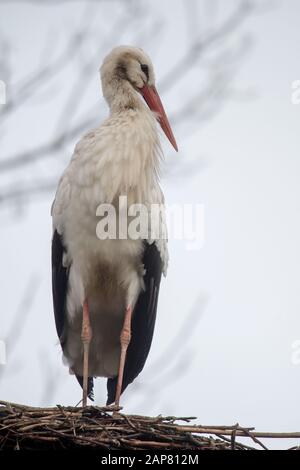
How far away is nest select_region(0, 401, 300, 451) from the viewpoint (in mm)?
5234

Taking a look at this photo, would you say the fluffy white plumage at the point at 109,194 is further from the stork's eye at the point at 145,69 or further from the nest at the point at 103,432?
the nest at the point at 103,432

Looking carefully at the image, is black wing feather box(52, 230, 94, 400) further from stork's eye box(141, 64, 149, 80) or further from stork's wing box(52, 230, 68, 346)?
stork's eye box(141, 64, 149, 80)

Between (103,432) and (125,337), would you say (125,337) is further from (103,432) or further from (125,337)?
(103,432)

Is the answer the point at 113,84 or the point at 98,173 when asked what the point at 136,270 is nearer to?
the point at 98,173

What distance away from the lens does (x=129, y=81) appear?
261 inches

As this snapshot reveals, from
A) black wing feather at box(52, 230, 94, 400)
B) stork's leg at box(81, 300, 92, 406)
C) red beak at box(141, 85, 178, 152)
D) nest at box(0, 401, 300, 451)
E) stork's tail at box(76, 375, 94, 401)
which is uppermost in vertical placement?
red beak at box(141, 85, 178, 152)

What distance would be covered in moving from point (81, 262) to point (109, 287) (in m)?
0.24

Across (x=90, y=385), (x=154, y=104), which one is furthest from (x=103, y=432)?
(x=154, y=104)

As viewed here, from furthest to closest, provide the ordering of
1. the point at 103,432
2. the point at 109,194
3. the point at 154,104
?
the point at 154,104 < the point at 109,194 < the point at 103,432

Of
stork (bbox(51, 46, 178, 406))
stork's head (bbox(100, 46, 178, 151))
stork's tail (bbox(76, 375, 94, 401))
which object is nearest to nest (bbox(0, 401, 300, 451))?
stork (bbox(51, 46, 178, 406))

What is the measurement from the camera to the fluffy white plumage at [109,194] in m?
6.21

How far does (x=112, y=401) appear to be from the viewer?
677cm

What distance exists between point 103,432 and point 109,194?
4.67 feet
